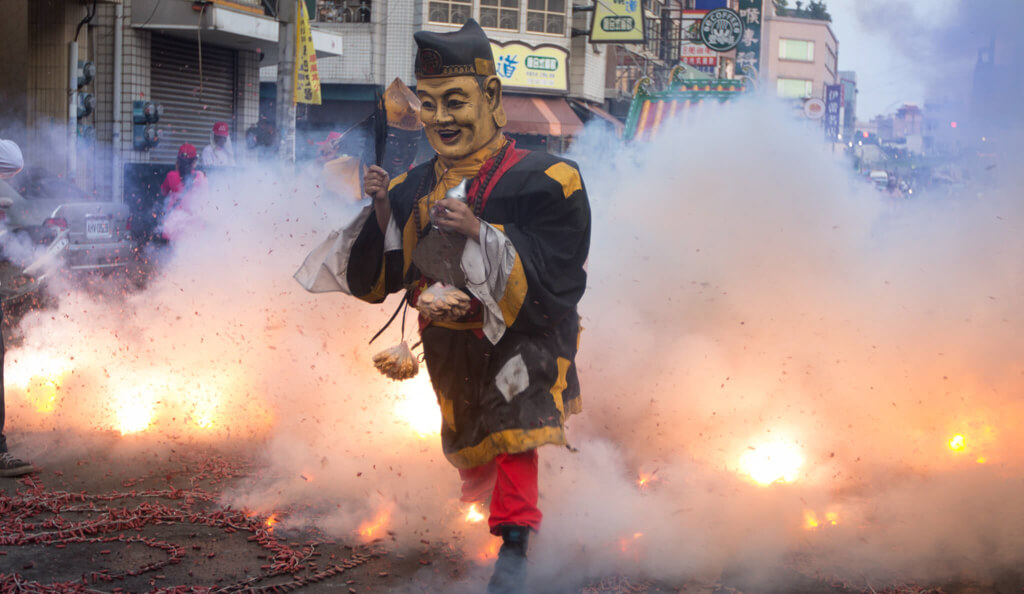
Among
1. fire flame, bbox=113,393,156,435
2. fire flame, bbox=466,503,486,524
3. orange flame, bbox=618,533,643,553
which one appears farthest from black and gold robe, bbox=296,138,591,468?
fire flame, bbox=113,393,156,435

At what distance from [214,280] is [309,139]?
17.0 meters

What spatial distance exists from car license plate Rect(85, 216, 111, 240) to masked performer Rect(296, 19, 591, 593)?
22.4 ft

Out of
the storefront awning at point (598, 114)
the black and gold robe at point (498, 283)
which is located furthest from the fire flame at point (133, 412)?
the storefront awning at point (598, 114)

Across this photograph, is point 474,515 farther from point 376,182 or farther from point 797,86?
point 797,86

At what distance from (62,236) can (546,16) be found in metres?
18.9

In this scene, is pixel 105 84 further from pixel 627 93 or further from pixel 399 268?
pixel 627 93

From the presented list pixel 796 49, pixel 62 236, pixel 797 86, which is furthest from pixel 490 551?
pixel 796 49

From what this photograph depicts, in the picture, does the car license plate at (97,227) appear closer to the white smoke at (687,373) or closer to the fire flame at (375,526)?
the white smoke at (687,373)

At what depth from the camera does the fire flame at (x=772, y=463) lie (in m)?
4.58

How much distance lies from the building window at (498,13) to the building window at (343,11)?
2928 mm

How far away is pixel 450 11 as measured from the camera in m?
24.8

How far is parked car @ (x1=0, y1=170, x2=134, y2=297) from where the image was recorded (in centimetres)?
774

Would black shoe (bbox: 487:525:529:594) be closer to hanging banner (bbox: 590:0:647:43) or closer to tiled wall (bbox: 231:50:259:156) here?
tiled wall (bbox: 231:50:259:156)

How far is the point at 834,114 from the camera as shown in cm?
3938
